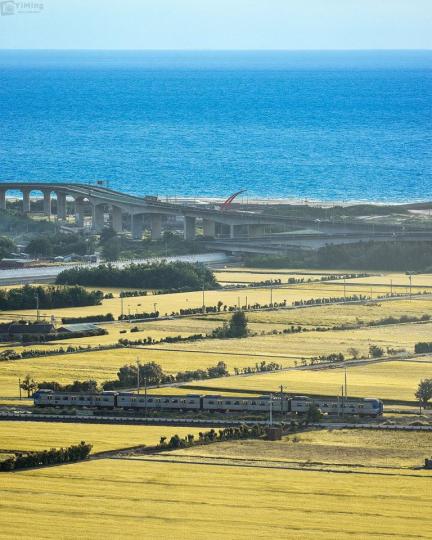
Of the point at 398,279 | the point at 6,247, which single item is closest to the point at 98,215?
the point at 6,247

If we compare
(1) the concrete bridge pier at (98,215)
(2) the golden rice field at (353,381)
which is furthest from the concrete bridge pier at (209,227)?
(2) the golden rice field at (353,381)

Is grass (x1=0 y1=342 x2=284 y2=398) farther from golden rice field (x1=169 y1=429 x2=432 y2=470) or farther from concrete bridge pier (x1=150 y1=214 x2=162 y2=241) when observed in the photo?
concrete bridge pier (x1=150 y1=214 x2=162 y2=241)

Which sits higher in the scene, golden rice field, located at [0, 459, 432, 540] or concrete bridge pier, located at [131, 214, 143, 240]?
concrete bridge pier, located at [131, 214, 143, 240]

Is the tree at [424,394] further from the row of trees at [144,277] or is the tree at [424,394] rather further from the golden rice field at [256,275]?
the golden rice field at [256,275]

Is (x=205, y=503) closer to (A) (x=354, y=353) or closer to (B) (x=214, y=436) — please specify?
(B) (x=214, y=436)

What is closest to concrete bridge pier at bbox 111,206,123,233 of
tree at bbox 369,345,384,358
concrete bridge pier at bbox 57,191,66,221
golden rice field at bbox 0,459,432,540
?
concrete bridge pier at bbox 57,191,66,221

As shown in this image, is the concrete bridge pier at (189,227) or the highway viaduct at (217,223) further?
the concrete bridge pier at (189,227)
